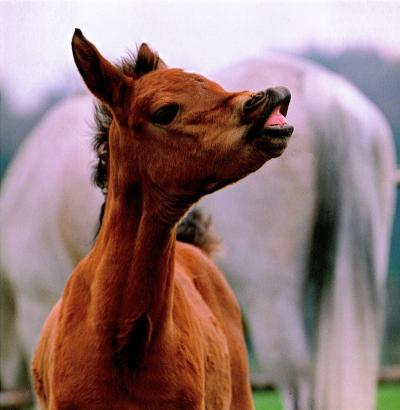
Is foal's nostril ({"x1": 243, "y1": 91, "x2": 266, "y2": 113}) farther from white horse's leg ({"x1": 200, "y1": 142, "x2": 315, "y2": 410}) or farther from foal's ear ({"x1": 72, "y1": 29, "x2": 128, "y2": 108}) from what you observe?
white horse's leg ({"x1": 200, "y1": 142, "x2": 315, "y2": 410})

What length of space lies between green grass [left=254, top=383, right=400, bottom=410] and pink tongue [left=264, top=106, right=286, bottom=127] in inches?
125

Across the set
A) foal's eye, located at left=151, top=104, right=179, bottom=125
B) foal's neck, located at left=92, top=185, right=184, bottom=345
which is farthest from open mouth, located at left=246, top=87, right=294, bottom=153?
foal's neck, located at left=92, top=185, right=184, bottom=345

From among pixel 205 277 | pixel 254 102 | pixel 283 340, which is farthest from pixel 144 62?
pixel 283 340

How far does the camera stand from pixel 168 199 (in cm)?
224

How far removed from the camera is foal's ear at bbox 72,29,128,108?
7.25 ft

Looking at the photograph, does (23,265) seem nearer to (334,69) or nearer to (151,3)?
(151,3)

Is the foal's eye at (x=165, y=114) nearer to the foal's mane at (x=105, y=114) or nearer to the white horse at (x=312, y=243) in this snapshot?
the foal's mane at (x=105, y=114)

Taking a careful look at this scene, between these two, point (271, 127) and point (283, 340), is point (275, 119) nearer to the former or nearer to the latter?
point (271, 127)

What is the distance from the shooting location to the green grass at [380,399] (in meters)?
5.14

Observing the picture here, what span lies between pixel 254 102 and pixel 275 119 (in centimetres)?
5

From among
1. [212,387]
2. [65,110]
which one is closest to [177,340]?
[212,387]

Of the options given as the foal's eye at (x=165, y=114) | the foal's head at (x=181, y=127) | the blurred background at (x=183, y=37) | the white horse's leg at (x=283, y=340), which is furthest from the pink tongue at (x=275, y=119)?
the blurred background at (x=183, y=37)

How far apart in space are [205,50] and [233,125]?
10.5 feet

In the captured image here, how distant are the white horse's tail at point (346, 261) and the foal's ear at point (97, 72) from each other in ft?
8.69
